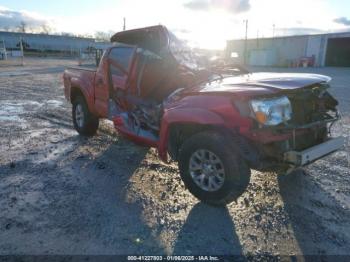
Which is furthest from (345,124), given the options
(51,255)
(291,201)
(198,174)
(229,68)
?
(51,255)

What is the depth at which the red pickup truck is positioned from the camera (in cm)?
321

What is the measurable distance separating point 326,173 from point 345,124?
3671 millimetres

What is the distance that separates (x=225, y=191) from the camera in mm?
3408

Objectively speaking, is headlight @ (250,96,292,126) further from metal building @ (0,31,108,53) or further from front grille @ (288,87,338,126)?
metal building @ (0,31,108,53)

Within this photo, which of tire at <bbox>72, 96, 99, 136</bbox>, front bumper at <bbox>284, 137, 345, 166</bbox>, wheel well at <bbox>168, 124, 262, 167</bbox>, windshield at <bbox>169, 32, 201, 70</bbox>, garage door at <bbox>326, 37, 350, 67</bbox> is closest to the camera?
front bumper at <bbox>284, 137, 345, 166</bbox>

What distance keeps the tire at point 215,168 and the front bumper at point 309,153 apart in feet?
1.48

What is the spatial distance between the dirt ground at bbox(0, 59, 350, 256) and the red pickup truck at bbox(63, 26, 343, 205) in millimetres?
430

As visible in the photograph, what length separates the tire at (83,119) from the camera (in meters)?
6.28

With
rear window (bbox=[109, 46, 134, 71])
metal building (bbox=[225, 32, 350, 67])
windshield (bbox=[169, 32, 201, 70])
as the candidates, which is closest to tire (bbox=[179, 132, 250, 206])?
windshield (bbox=[169, 32, 201, 70])

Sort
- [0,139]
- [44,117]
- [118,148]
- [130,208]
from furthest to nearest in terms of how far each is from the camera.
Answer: [44,117] → [0,139] → [118,148] → [130,208]

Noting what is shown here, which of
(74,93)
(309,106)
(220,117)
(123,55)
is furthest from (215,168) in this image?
(74,93)

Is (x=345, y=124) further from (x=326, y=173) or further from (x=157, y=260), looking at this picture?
(x=157, y=260)

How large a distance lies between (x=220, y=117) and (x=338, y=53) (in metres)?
46.0

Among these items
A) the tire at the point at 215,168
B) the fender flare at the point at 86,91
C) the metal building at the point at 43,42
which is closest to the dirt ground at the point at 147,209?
the tire at the point at 215,168
